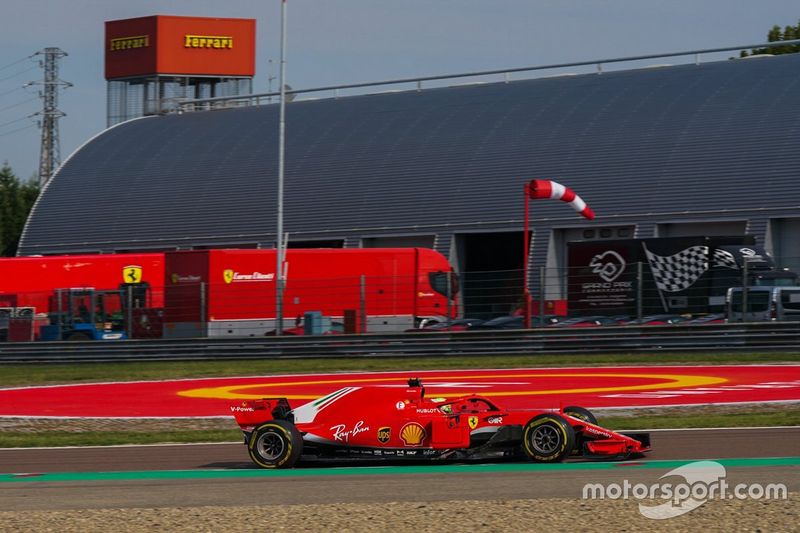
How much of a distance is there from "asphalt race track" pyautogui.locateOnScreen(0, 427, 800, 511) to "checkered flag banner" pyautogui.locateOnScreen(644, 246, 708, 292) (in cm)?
1527

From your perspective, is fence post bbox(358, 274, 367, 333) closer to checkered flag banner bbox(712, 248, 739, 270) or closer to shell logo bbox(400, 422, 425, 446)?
checkered flag banner bbox(712, 248, 739, 270)

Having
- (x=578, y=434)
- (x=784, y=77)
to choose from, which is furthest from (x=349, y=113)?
(x=578, y=434)

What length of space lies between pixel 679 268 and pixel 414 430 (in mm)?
19269

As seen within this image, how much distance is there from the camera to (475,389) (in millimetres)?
21078

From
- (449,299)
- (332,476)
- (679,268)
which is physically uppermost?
(679,268)

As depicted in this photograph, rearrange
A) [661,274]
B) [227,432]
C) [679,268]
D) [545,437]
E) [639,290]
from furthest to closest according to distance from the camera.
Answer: [679,268], [661,274], [639,290], [227,432], [545,437]

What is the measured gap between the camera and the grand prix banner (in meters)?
19.1

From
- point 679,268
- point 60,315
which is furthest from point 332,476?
point 60,315

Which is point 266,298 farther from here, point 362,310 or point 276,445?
point 276,445

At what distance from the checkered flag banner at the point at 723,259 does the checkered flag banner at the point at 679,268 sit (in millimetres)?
299

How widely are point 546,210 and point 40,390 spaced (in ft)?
77.2

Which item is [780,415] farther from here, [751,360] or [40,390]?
[40,390]

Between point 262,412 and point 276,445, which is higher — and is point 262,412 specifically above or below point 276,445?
above

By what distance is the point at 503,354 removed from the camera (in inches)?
Result: 1109
